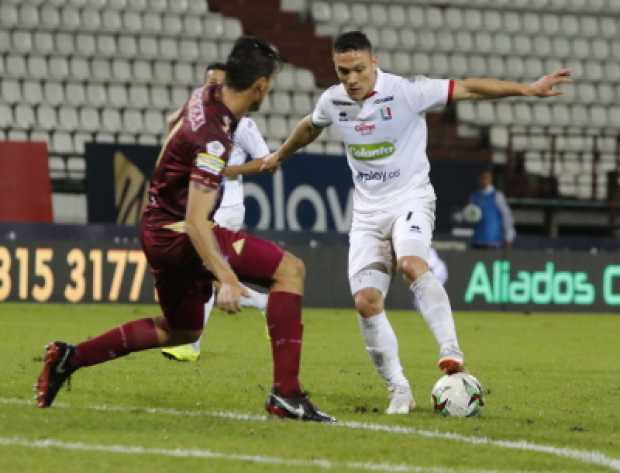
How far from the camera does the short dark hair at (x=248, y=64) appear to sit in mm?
6336

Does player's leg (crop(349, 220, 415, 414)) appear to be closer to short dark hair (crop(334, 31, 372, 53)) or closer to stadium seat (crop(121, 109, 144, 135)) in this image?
short dark hair (crop(334, 31, 372, 53))

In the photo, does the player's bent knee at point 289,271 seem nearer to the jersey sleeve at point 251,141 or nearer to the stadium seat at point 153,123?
the jersey sleeve at point 251,141

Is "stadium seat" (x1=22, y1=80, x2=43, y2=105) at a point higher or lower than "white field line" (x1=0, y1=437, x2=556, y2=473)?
higher

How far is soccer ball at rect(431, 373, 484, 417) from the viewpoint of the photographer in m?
7.12

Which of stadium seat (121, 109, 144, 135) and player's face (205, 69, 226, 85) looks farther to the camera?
stadium seat (121, 109, 144, 135)

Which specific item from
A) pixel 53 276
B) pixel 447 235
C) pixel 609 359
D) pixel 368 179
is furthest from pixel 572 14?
pixel 368 179

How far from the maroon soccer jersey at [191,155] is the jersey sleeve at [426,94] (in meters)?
1.71

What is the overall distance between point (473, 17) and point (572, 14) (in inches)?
81.3

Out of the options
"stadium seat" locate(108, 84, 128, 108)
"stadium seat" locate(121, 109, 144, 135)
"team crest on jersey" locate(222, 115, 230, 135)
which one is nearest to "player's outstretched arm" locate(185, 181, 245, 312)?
"team crest on jersey" locate(222, 115, 230, 135)

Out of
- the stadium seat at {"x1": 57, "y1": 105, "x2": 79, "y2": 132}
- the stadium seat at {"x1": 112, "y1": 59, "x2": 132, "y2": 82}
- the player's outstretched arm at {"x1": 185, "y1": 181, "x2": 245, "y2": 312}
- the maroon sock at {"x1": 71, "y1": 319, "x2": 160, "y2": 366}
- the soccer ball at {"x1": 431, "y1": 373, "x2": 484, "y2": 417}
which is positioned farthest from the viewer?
the stadium seat at {"x1": 112, "y1": 59, "x2": 132, "y2": 82}

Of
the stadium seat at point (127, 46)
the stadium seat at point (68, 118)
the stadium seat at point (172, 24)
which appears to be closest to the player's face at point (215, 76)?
the stadium seat at point (68, 118)

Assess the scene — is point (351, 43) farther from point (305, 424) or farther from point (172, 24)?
point (172, 24)

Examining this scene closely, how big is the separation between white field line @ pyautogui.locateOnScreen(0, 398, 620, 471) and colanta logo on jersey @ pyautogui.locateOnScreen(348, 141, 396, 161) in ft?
5.59

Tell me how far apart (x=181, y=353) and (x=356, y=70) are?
10.3 ft
